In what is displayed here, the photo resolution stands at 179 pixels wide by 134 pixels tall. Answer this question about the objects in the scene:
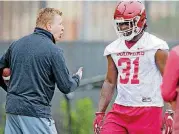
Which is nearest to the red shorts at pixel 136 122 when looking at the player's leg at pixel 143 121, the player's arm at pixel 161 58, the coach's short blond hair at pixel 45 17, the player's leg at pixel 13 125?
the player's leg at pixel 143 121

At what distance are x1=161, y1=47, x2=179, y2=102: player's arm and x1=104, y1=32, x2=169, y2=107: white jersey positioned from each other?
1846mm

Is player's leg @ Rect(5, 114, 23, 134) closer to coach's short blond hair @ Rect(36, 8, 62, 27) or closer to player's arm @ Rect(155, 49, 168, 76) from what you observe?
coach's short blond hair @ Rect(36, 8, 62, 27)

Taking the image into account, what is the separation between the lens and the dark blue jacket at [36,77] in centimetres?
837

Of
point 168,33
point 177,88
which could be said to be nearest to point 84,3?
point 168,33

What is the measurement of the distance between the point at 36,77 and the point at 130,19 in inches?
44.8

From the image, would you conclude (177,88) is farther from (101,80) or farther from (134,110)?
(101,80)

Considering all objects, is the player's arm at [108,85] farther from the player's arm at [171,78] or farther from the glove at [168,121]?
the player's arm at [171,78]

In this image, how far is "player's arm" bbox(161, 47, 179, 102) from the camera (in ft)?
22.2

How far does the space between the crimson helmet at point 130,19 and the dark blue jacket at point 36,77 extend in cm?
76

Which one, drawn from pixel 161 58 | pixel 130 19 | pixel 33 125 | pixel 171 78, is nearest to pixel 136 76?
pixel 161 58

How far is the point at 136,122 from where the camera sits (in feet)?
28.8

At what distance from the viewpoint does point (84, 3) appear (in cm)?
1339

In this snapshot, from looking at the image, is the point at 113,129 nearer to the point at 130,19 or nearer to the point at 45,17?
the point at 130,19

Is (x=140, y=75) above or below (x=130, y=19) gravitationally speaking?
below
